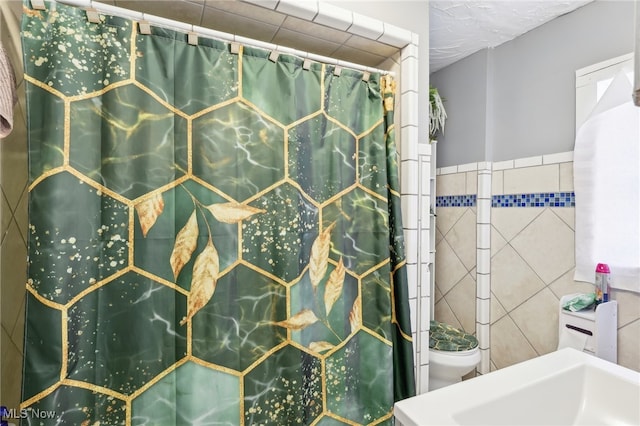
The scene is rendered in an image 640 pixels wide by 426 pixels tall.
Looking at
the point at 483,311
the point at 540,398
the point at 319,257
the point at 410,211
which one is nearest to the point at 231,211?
the point at 319,257

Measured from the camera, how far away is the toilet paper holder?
4.58 ft

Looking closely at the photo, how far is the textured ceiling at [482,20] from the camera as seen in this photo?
1.60 meters

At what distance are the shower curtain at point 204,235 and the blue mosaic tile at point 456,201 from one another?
3.24 feet

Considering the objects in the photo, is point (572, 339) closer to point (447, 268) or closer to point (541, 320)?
point (541, 320)

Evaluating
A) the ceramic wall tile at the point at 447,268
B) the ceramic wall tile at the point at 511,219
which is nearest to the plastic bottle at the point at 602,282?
the ceramic wall tile at the point at 511,219

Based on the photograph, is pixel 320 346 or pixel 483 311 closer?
pixel 320 346

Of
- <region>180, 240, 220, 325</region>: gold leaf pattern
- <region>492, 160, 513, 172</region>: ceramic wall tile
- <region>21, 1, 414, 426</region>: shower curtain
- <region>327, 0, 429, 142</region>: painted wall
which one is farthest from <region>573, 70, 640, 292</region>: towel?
<region>180, 240, 220, 325</region>: gold leaf pattern

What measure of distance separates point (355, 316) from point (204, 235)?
0.67 m

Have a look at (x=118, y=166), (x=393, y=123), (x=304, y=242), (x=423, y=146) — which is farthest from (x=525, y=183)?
(x=118, y=166)

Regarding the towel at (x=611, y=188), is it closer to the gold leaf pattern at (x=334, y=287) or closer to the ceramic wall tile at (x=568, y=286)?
the ceramic wall tile at (x=568, y=286)

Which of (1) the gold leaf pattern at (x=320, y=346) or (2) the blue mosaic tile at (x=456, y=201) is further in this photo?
(2) the blue mosaic tile at (x=456, y=201)

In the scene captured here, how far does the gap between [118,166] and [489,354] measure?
2.24m

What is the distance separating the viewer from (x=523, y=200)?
1.85 m

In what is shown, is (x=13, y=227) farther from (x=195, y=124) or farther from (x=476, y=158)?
(x=476, y=158)
